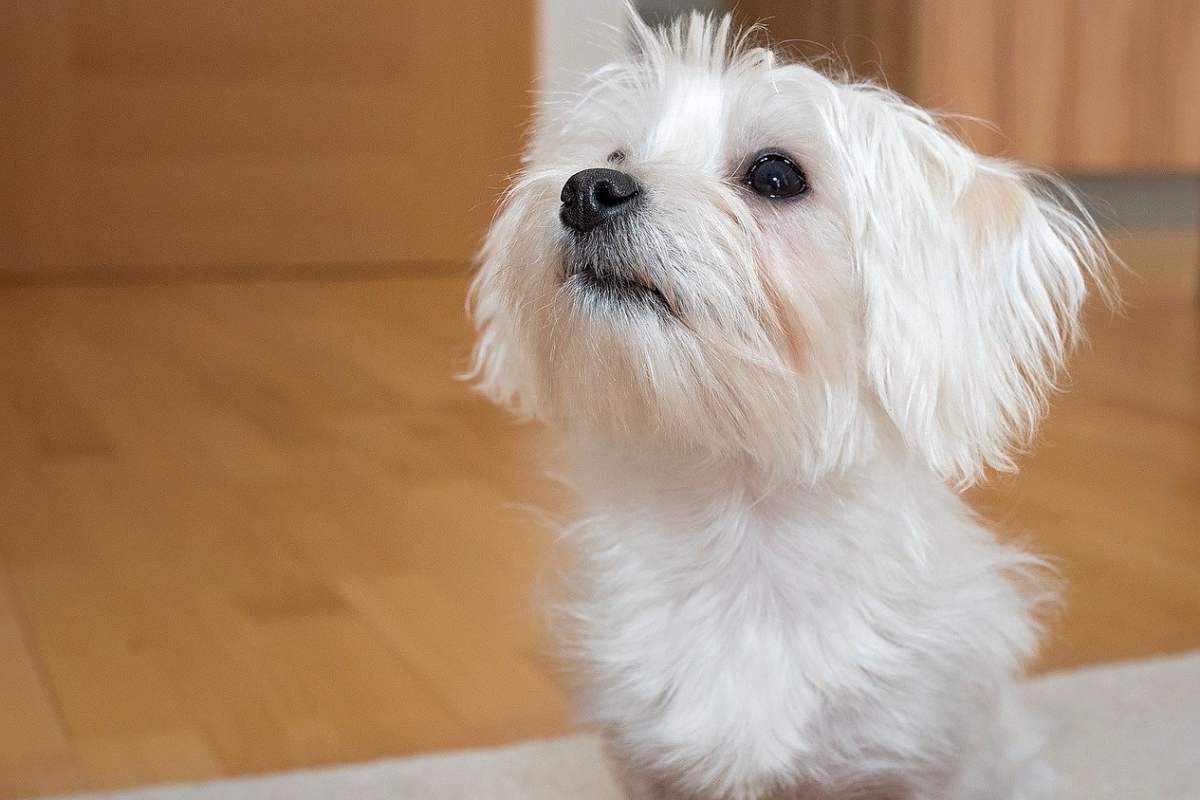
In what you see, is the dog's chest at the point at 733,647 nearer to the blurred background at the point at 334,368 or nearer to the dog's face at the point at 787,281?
the dog's face at the point at 787,281

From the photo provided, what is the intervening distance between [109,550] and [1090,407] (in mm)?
1767

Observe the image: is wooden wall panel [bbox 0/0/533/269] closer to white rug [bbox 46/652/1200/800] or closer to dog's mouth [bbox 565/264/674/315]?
white rug [bbox 46/652/1200/800]

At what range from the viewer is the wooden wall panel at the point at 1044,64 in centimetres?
314

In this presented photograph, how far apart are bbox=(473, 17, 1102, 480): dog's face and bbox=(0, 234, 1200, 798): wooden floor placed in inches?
12.5

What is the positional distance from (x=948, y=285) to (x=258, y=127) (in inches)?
125

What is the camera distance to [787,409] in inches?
41.9

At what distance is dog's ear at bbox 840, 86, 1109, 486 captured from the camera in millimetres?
1074

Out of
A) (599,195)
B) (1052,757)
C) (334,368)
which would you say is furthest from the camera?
(334,368)

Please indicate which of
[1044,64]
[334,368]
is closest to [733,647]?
[334,368]

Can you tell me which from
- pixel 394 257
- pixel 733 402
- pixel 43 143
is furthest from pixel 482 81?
pixel 733 402

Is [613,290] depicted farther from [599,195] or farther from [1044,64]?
[1044,64]

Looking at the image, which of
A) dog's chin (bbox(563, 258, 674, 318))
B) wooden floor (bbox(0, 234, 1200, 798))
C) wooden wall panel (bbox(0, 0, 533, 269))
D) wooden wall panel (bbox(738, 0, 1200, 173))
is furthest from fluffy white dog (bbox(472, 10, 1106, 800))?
wooden wall panel (bbox(0, 0, 533, 269))

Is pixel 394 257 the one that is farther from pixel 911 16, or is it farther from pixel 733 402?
pixel 733 402

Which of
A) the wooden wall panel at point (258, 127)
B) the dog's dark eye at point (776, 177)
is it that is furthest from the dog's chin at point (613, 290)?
the wooden wall panel at point (258, 127)
